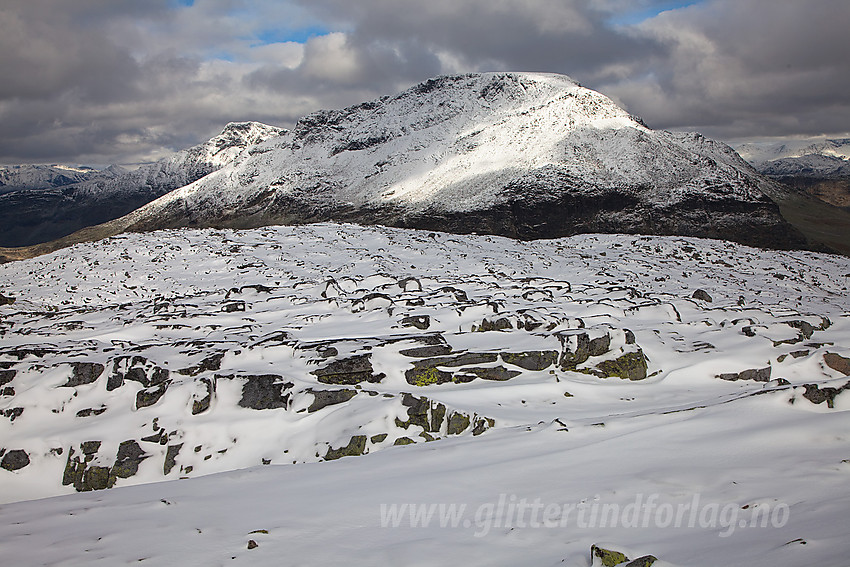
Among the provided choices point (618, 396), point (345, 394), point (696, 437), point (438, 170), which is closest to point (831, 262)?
point (618, 396)

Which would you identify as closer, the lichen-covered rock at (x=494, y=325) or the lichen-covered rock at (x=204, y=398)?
the lichen-covered rock at (x=204, y=398)

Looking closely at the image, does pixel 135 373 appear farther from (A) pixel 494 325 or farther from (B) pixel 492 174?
(B) pixel 492 174

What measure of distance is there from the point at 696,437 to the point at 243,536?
562 cm

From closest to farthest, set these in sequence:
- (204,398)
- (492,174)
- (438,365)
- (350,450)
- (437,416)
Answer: (350,450), (437,416), (204,398), (438,365), (492,174)

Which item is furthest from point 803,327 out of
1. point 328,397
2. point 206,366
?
point 206,366

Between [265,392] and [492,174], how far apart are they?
89669mm

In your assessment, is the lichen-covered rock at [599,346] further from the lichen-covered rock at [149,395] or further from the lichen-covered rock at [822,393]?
the lichen-covered rock at [149,395]

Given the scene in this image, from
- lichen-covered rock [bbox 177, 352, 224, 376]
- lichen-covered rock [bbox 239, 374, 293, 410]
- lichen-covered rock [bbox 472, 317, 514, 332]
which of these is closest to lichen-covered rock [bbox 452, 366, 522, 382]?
lichen-covered rock [bbox 472, 317, 514, 332]

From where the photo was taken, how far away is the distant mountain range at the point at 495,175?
7350 cm

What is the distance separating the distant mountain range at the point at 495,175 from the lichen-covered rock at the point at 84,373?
7074 centimetres

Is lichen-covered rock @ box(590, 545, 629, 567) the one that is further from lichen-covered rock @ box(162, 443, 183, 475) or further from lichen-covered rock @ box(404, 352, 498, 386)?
lichen-covered rock @ box(162, 443, 183, 475)

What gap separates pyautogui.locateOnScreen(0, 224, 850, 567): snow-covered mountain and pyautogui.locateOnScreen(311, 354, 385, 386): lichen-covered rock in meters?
0.05

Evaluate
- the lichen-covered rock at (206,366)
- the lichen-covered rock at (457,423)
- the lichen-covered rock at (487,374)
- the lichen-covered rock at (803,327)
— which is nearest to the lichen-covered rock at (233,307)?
the lichen-covered rock at (206,366)

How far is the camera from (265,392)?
9031 mm
